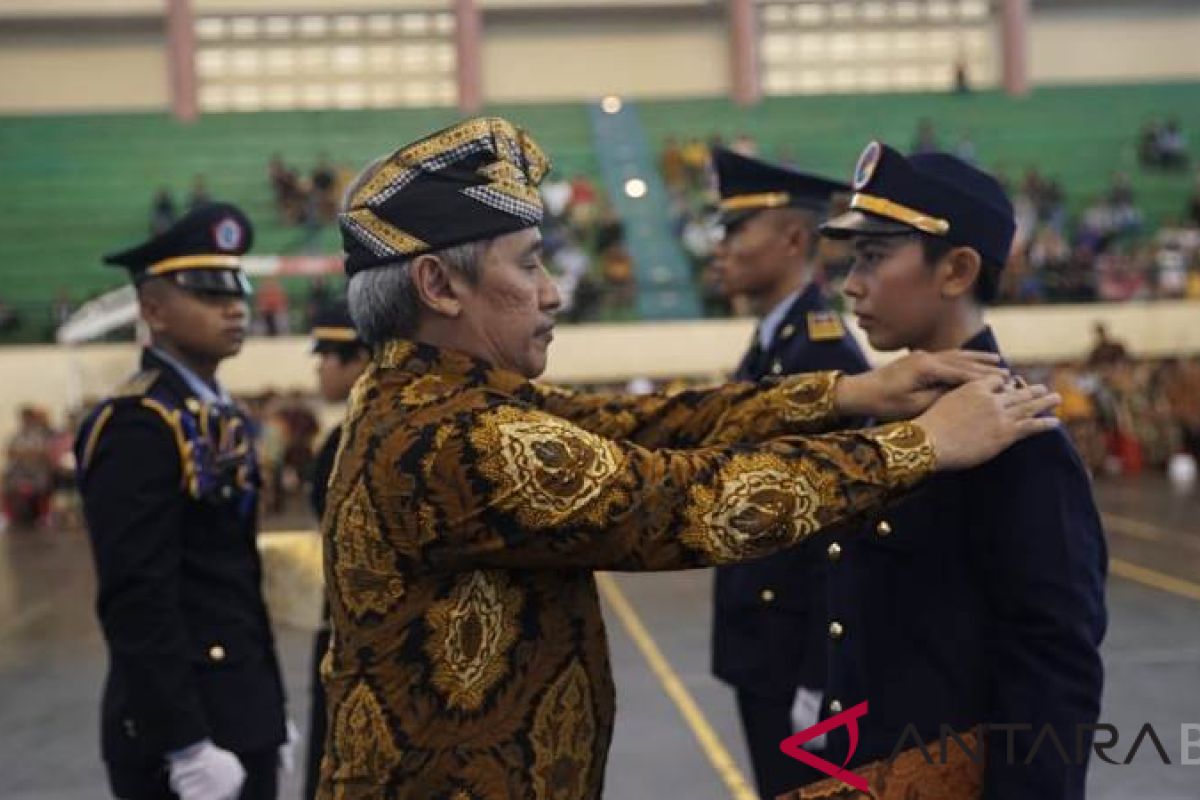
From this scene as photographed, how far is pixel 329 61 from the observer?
2906 cm

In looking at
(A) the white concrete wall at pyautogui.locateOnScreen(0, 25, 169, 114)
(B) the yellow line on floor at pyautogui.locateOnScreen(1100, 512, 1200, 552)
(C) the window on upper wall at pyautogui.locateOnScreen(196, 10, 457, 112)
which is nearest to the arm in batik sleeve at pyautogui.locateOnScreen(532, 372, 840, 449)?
(B) the yellow line on floor at pyautogui.locateOnScreen(1100, 512, 1200, 552)

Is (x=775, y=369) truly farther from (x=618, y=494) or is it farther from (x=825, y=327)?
(x=618, y=494)

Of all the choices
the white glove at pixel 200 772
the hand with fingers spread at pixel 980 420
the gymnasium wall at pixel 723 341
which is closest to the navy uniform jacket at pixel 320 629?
the white glove at pixel 200 772

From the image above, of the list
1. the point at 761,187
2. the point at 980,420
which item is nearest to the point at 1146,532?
the point at 761,187

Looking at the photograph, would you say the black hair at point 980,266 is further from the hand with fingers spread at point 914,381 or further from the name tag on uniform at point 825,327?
the name tag on uniform at point 825,327

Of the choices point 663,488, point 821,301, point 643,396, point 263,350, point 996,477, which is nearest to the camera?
point 663,488

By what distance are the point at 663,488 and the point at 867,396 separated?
48 cm

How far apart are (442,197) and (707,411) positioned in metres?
0.67

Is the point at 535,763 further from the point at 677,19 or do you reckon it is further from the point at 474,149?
the point at 677,19

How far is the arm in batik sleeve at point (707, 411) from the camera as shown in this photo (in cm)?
223

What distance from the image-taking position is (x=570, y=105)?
92.2 ft

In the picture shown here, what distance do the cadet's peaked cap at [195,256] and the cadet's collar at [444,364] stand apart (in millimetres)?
1510

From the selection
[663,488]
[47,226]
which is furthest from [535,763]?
[47,226]

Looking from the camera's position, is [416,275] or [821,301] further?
[821,301]
